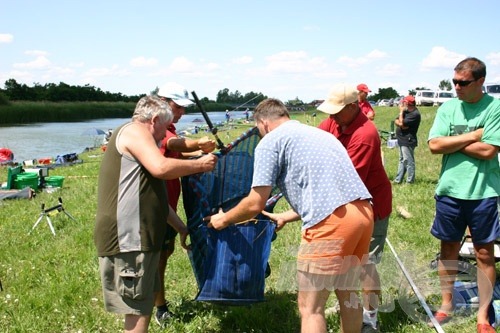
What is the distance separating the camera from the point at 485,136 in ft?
11.8

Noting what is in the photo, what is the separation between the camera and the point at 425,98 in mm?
47625

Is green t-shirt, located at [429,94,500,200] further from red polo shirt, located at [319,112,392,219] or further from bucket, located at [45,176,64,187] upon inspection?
bucket, located at [45,176,64,187]

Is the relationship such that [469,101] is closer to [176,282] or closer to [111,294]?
[111,294]

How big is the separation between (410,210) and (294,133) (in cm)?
568

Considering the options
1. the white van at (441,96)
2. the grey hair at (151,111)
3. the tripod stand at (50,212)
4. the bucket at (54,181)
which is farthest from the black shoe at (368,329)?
the white van at (441,96)

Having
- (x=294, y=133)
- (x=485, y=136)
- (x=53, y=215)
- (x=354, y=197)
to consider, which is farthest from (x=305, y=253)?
(x=53, y=215)

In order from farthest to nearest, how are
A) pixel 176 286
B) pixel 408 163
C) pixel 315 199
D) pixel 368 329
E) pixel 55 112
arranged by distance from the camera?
1. pixel 55 112
2. pixel 408 163
3. pixel 176 286
4. pixel 368 329
5. pixel 315 199

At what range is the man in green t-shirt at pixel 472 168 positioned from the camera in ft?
11.8

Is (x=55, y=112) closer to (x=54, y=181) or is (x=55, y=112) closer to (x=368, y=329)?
(x=54, y=181)

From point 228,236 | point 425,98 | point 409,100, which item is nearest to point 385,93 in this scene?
point 425,98

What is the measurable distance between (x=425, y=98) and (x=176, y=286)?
47059 millimetres

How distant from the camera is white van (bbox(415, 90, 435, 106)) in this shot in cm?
4641

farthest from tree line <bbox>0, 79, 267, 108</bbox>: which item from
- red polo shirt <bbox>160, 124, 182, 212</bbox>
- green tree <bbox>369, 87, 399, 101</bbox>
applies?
red polo shirt <bbox>160, 124, 182, 212</bbox>

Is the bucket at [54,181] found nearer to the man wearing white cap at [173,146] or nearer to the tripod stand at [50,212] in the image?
the tripod stand at [50,212]
